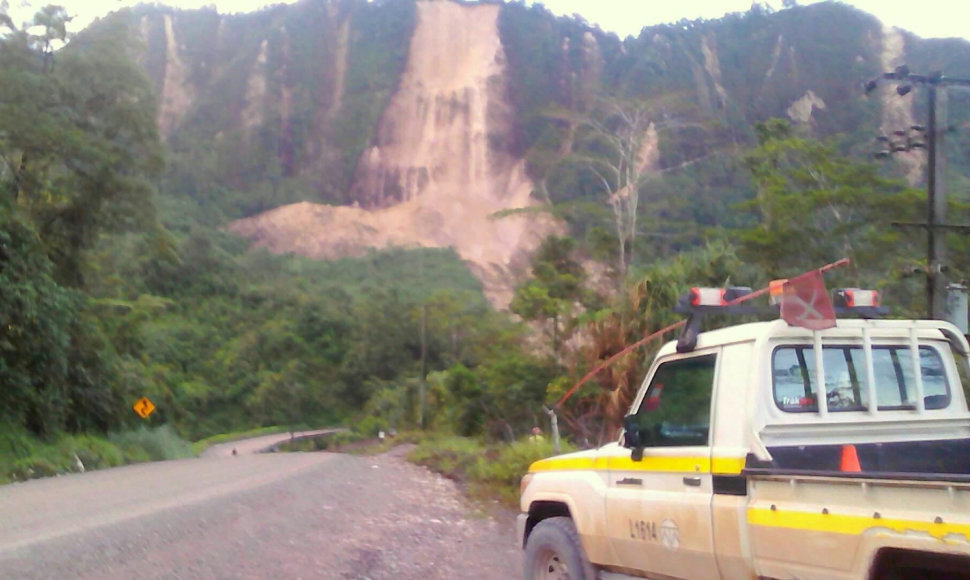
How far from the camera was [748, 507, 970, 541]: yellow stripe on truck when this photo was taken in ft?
11.6

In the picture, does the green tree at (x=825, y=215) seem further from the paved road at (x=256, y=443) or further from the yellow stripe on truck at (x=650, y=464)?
the paved road at (x=256, y=443)

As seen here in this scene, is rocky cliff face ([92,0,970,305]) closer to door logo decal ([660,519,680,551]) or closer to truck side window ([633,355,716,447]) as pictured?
truck side window ([633,355,716,447])

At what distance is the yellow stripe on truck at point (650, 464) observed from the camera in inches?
190

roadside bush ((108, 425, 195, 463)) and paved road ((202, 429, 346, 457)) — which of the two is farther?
paved road ((202, 429, 346, 457))

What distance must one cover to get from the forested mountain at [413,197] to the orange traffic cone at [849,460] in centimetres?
1075

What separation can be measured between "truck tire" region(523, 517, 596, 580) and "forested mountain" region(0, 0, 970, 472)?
9235 millimetres

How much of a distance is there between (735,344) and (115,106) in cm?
2677

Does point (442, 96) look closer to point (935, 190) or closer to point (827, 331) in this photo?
point (935, 190)

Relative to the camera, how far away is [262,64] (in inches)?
3654

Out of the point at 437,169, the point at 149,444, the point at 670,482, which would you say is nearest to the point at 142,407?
the point at 149,444

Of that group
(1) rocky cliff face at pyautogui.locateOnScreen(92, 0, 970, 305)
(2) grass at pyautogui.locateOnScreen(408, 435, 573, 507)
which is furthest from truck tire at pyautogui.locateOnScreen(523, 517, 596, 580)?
(1) rocky cliff face at pyautogui.locateOnScreen(92, 0, 970, 305)

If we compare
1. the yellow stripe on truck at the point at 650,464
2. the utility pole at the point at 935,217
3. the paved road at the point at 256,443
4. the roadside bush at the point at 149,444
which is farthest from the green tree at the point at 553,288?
the yellow stripe on truck at the point at 650,464

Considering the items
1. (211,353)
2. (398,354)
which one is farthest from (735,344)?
(211,353)

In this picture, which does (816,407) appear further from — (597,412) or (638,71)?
(638,71)
